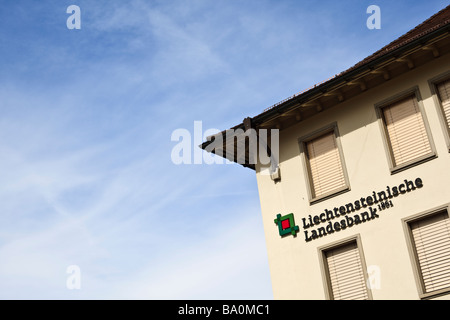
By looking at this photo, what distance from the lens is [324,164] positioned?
61.3ft

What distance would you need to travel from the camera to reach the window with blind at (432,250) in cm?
1529

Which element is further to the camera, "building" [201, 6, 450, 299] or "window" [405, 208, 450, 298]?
"building" [201, 6, 450, 299]

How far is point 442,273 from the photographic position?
1530 cm

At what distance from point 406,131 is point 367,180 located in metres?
1.77

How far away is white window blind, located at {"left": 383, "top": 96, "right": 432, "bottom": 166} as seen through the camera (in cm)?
1670

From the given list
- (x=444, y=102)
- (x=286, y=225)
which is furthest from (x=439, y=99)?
(x=286, y=225)

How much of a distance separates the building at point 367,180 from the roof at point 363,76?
3 cm

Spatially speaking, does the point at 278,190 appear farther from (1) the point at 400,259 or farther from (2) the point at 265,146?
(1) the point at 400,259

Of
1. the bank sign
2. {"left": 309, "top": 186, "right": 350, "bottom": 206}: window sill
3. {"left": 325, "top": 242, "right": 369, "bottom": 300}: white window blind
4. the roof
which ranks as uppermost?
the roof

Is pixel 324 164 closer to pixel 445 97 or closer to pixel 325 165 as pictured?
pixel 325 165

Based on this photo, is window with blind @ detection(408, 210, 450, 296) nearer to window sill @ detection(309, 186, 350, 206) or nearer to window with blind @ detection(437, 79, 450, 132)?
window sill @ detection(309, 186, 350, 206)

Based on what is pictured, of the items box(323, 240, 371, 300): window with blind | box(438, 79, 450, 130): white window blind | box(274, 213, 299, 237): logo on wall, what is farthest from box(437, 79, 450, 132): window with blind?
box(274, 213, 299, 237): logo on wall

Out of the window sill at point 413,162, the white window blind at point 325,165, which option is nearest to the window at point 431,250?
the window sill at point 413,162
